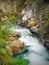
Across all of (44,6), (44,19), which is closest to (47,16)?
(44,19)

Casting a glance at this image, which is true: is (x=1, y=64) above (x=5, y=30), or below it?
below

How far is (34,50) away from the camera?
23.7 feet

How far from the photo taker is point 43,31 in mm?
6938

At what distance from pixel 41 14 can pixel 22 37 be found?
4.63 feet

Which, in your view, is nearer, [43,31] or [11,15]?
[43,31]

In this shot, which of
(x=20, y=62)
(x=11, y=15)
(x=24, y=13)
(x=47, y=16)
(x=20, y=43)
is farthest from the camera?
(x=11, y=15)

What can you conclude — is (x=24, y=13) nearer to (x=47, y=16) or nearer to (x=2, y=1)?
(x=2, y=1)

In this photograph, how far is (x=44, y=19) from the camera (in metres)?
6.90

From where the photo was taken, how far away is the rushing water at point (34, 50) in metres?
6.48

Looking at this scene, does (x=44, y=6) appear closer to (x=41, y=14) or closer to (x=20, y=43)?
(x=41, y=14)

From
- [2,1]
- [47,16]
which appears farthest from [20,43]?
[2,1]

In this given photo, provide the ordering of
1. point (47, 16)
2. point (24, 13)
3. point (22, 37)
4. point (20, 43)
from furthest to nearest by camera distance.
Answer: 1. point (24, 13)
2. point (22, 37)
3. point (20, 43)
4. point (47, 16)

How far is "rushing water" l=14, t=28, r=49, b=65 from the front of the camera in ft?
21.2

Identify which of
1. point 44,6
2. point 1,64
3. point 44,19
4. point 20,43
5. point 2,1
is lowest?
point 1,64
